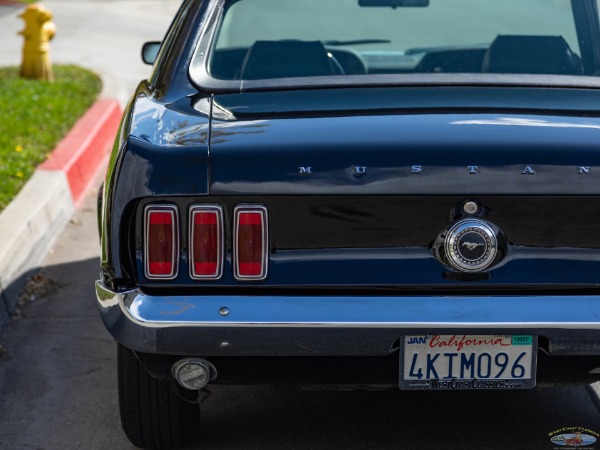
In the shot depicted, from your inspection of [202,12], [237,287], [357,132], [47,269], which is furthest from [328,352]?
[47,269]

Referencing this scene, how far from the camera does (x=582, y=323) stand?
11.3 feet

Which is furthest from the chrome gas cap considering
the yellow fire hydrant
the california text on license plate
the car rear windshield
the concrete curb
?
the yellow fire hydrant

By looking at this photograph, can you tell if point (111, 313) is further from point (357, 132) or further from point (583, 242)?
point (583, 242)

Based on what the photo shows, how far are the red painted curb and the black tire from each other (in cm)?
389

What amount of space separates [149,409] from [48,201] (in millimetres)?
3258

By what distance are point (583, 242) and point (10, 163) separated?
5129 mm

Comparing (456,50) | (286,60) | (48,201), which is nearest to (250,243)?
(286,60)

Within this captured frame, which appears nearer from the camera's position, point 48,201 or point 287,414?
point 287,414

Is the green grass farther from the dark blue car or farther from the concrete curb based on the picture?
the dark blue car

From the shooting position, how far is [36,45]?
442 inches

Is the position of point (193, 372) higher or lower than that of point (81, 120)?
higher
